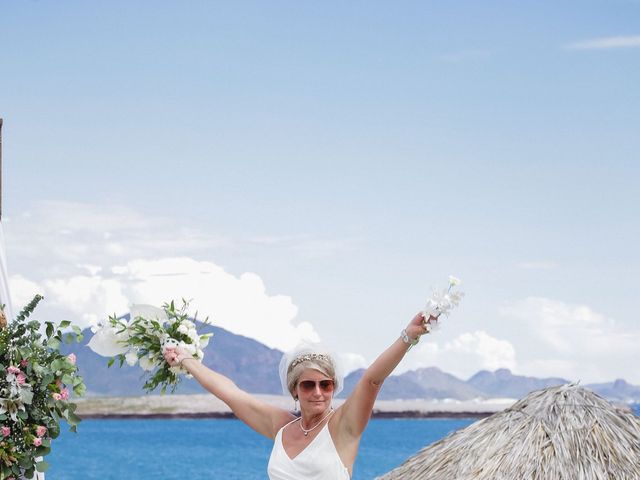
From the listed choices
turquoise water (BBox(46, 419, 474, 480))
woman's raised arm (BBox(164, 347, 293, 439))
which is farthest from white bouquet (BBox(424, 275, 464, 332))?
turquoise water (BBox(46, 419, 474, 480))

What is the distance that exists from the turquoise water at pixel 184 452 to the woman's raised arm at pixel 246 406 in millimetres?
37278

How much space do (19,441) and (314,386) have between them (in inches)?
71.2

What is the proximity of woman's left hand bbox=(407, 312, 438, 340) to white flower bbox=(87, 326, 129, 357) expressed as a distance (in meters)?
1.53

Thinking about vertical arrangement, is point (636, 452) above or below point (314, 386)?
above

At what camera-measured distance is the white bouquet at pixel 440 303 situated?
3199 millimetres

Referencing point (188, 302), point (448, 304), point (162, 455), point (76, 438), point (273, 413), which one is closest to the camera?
point (448, 304)

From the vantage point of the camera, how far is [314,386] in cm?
341

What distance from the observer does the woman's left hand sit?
3176 mm

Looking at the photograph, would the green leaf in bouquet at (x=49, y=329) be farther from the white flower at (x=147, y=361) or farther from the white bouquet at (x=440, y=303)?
the white bouquet at (x=440, y=303)

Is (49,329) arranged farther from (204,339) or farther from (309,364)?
(309,364)

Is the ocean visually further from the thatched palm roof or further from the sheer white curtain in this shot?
the sheer white curtain

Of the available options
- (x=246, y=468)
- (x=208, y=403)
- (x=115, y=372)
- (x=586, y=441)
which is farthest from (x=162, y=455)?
(x=115, y=372)

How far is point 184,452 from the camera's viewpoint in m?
54.3

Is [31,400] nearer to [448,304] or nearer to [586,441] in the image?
[448,304]
